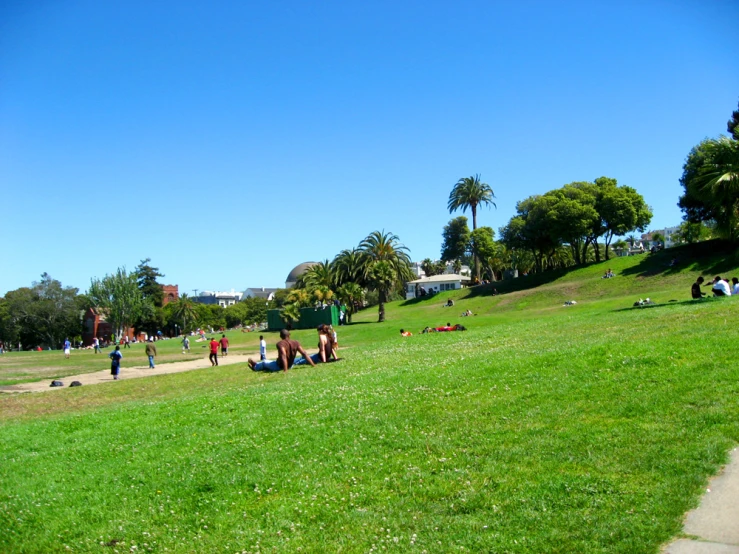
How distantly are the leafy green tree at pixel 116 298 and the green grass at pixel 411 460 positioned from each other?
309 ft

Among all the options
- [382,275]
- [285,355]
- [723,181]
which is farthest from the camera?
[382,275]

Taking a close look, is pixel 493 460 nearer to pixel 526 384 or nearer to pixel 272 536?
pixel 272 536

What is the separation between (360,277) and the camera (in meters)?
75.9

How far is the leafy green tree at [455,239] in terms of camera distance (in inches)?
4651

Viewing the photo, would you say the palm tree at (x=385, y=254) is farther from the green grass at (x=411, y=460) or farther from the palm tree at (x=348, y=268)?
the green grass at (x=411, y=460)

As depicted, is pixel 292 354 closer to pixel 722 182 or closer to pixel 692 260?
pixel 722 182

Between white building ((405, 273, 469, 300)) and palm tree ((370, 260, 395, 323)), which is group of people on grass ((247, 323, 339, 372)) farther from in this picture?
white building ((405, 273, 469, 300))

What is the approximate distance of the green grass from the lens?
602cm

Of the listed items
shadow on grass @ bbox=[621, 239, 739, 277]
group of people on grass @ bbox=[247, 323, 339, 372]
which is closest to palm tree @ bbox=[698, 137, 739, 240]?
group of people on grass @ bbox=[247, 323, 339, 372]

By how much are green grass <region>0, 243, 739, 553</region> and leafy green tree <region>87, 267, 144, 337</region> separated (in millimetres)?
94134

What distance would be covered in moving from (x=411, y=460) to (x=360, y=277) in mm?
68137

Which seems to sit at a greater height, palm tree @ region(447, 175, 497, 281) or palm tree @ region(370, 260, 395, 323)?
palm tree @ region(447, 175, 497, 281)

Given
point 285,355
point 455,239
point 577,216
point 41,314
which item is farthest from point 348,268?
point 41,314

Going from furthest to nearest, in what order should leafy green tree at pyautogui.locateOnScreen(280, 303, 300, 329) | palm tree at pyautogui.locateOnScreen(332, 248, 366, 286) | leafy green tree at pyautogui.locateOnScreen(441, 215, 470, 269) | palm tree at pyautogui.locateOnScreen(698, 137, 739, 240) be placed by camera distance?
leafy green tree at pyautogui.locateOnScreen(441, 215, 470, 269) → palm tree at pyautogui.locateOnScreen(332, 248, 366, 286) → leafy green tree at pyautogui.locateOnScreen(280, 303, 300, 329) → palm tree at pyautogui.locateOnScreen(698, 137, 739, 240)
